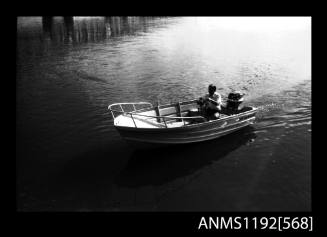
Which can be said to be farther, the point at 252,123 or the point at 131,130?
the point at 252,123

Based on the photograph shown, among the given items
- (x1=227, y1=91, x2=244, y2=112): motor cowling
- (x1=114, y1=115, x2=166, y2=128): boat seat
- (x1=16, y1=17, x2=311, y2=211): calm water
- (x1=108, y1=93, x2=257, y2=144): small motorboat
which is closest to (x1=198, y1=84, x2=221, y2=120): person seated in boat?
(x1=108, y1=93, x2=257, y2=144): small motorboat

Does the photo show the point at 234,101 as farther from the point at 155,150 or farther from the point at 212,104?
the point at 155,150

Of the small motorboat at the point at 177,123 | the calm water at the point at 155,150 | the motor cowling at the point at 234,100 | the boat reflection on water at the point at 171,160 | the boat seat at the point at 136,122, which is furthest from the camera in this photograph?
the motor cowling at the point at 234,100

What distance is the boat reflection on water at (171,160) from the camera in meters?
13.4

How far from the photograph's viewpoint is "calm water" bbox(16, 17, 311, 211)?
40.3ft

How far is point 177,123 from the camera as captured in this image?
1614 cm

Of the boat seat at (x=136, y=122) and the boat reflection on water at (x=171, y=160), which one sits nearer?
the boat reflection on water at (x=171, y=160)

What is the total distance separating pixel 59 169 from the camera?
45.6ft

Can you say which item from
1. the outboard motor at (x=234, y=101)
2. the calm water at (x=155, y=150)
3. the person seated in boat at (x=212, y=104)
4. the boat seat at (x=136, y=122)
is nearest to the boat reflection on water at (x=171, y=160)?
the calm water at (x=155, y=150)

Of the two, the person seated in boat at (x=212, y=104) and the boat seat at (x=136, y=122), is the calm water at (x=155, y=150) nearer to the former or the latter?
the boat seat at (x=136, y=122)

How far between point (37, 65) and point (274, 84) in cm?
2197

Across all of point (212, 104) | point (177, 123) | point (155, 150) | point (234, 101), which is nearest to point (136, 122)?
point (155, 150)
